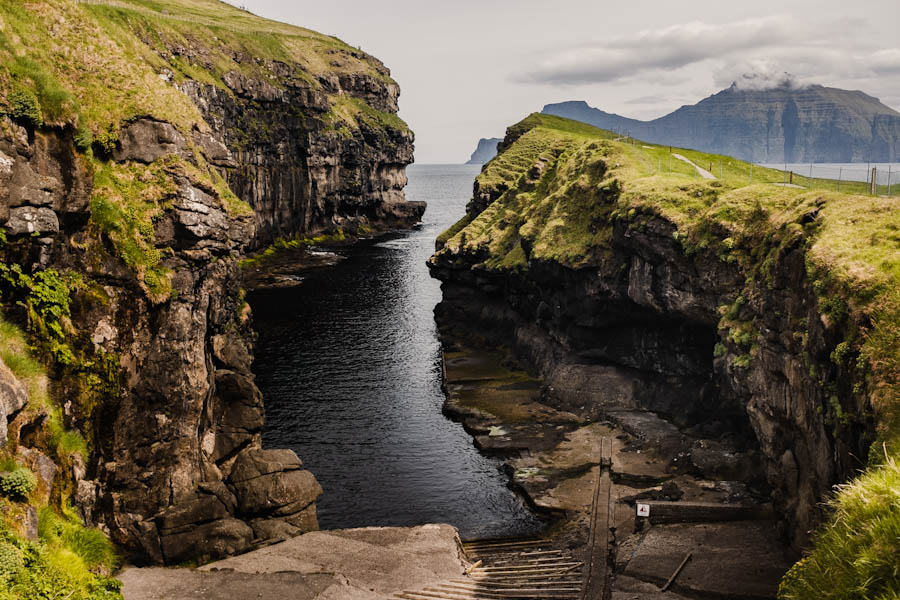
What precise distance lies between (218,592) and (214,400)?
1660 cm

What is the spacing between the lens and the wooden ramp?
34.9 meters

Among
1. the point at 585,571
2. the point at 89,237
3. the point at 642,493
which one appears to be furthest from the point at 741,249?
the point at 89,237

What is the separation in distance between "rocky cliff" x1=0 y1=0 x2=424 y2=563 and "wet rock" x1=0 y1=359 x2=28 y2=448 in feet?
0.68

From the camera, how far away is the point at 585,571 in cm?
3788

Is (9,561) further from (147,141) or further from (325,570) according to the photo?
(147,141)

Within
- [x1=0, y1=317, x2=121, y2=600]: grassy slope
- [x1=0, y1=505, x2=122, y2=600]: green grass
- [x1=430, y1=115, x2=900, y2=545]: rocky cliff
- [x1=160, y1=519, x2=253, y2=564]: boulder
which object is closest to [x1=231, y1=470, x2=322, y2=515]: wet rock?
[x1=160, y1=519, x2=253, y2=564]: boulder

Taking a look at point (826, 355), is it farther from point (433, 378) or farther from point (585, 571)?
point (433, 378)

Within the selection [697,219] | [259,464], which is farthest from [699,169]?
[259,464]

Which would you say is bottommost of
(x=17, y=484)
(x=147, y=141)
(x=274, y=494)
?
(x=274, y=494)

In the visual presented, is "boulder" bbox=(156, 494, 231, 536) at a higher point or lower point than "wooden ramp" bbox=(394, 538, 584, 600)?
higher

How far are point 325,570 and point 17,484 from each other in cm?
1837

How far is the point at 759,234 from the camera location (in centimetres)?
5100

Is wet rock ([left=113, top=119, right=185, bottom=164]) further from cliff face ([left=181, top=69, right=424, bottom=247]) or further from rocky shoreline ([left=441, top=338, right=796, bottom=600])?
cliff face ([left=181, top=69, right=424, bottom=247])

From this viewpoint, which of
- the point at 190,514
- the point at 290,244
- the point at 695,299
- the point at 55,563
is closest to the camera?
the point at 55,563
